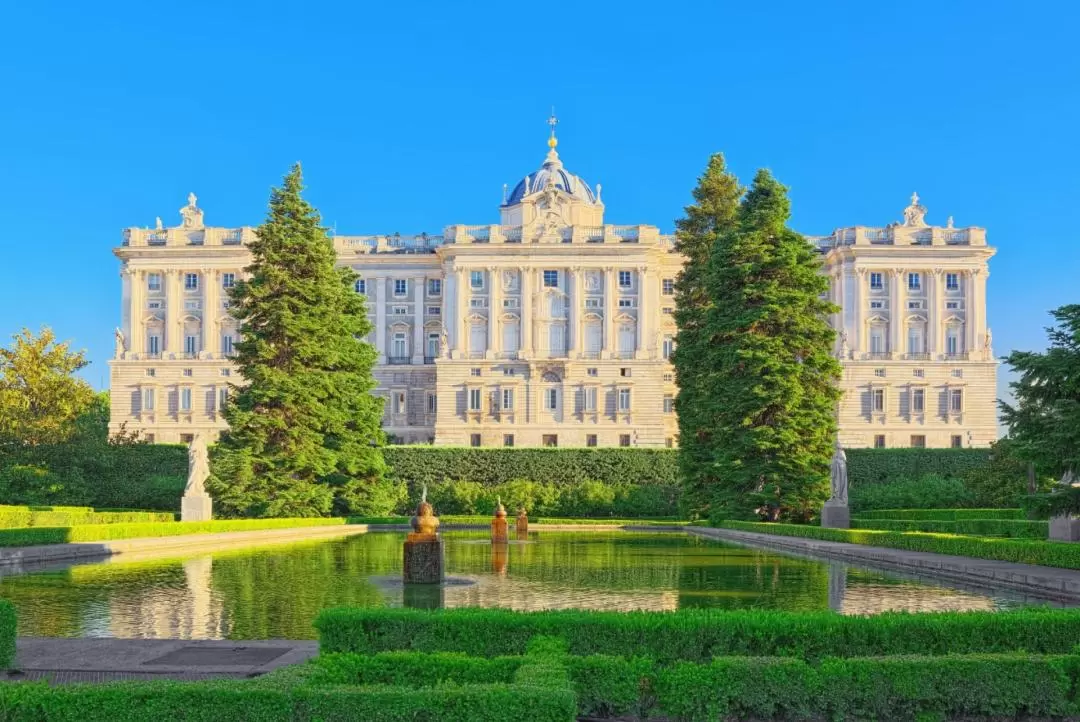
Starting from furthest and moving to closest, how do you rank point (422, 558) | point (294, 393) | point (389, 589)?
point (294, 393) → point (422, 558) → point (389, 589)

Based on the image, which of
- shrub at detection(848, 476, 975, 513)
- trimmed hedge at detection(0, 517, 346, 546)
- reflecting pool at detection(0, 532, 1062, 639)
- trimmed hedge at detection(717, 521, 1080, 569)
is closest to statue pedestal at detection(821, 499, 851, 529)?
trimmed hedge at detection(717, 521, 1080, 569)

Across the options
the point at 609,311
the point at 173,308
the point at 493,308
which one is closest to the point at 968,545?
the point at 609,311

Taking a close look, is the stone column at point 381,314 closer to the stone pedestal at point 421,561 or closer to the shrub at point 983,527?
the shrub at point 983,527

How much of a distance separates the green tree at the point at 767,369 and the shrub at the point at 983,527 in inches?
156

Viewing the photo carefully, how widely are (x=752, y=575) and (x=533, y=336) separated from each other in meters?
59.8

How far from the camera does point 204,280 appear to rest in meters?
79.8

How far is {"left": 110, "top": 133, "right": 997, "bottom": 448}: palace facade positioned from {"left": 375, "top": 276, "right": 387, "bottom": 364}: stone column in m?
0.69

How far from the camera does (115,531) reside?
2278 centimetres

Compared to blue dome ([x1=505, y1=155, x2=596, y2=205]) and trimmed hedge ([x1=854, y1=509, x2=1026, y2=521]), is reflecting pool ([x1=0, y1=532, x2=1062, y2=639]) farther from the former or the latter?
blue dome ([x1=505, y1=155, x2=596, y2=205])

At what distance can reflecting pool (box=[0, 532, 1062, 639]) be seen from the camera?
12.0m

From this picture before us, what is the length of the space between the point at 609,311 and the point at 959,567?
60059 millimetres

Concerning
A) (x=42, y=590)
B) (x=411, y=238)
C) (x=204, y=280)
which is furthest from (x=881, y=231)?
(x=42, y=590)

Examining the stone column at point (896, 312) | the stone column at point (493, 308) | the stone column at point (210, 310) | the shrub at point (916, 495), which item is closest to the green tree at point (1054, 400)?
the shrub at point (916, 495)

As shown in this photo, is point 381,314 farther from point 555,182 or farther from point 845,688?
point 845,688
